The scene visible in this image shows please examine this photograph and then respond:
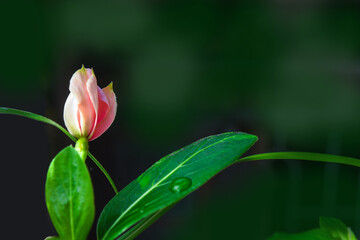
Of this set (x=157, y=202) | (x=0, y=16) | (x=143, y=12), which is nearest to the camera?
(x=157, y=202)

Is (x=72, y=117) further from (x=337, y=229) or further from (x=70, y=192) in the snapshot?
(x=337, y=229)

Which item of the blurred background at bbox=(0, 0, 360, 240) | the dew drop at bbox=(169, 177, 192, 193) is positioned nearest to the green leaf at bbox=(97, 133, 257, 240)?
the dew drop at bbox=(169, 177, 192, 193)

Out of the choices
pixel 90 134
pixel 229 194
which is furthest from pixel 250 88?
pixel 90 134

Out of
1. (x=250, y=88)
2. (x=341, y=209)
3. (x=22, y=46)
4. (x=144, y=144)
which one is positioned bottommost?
(x=341, y=209)

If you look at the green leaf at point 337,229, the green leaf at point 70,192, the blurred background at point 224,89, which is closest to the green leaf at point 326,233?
the green leaf at point 337,229

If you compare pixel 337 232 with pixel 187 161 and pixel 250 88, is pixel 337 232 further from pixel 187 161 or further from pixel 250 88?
pixel 250 88

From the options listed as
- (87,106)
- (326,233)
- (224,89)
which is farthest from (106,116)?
(224,89)
